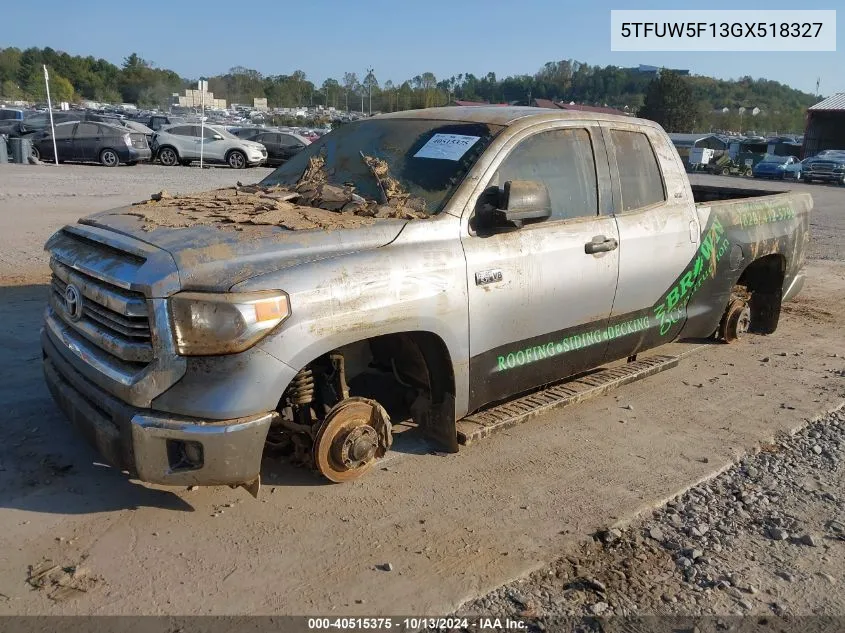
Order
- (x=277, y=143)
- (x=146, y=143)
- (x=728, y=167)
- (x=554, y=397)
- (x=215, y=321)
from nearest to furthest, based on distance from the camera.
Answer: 1. (x=215, y=321)
2. (x=554, y=397)
3. (x=146, y=143)
4. (x=277, y=143)
5. (x=728, y=167)

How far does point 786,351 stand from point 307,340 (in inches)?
195

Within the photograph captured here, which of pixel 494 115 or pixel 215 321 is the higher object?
pixel 494 115

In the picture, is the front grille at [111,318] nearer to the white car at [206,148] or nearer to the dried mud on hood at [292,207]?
the dried mud on hood at [292,207]

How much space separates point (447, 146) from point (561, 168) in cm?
72

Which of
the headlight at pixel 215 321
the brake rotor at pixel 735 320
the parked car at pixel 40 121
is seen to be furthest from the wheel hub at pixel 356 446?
the parked car at pixel 40 121

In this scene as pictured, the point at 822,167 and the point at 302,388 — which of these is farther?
the point at 822,167

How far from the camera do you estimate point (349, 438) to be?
3537mm

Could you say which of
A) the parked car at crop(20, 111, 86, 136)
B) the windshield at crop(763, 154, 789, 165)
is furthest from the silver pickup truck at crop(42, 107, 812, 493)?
the windshield at crop(763, 154, 789, 165)

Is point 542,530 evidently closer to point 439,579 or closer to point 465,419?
point 439,579

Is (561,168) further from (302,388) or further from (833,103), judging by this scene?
(833,103)

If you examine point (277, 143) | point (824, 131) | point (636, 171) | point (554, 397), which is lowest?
point (554, 397)

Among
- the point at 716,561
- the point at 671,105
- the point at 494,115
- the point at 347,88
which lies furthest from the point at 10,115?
the point at 347,88

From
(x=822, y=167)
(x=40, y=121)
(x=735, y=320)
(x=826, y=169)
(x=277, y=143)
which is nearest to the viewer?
(x=735, y=320)

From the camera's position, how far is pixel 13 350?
5426mm
